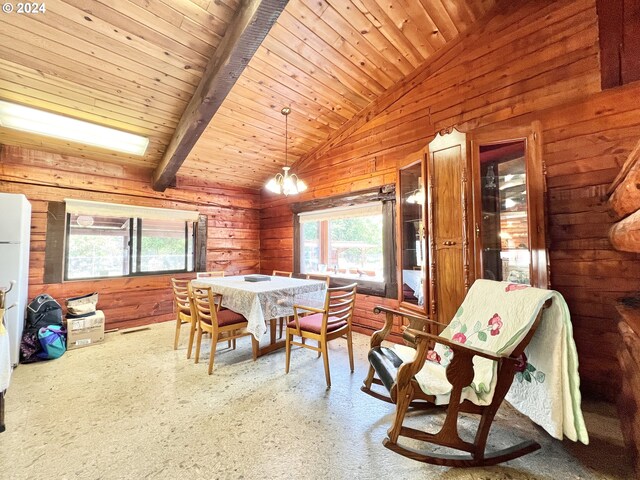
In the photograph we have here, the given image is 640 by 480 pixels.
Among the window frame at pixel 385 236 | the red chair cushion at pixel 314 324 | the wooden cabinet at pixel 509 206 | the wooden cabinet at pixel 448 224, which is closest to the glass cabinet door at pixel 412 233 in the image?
the wooden cabinet at pixel 448 224

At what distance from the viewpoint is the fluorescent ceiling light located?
2.81 metres

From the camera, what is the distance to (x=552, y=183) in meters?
2.35

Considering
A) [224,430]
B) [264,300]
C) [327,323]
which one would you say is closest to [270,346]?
[264,300]

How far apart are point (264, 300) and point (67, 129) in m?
3.05

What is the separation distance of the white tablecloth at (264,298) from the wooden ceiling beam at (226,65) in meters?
1.73

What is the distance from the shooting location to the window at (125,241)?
3.71m

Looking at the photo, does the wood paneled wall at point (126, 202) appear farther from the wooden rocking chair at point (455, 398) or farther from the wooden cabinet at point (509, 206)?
the wooden cabinet at point (509, 206)


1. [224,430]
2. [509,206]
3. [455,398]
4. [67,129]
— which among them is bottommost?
[224,430]

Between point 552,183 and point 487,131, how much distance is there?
797 millimetres

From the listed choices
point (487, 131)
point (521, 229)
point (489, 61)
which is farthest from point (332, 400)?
point (489, 61)

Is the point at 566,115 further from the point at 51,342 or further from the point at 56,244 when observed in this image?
the point at 56,244

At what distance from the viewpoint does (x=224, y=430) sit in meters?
1.75

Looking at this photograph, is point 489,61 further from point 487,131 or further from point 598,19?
point 487,131

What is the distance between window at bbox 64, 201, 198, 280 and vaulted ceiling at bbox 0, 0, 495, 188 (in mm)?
807
